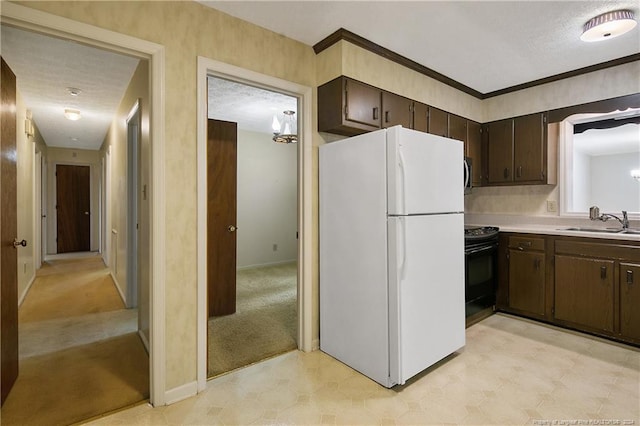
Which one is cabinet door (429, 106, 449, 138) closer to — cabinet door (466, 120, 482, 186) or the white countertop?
cabinet door (466, 120, 482, 186)

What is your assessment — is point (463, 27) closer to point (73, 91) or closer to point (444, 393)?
point (444, 393)

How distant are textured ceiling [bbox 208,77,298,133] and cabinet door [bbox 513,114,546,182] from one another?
2.47 meters

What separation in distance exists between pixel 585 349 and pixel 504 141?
7.25 feet

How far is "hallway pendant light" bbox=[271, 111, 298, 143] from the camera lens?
4.25 metres

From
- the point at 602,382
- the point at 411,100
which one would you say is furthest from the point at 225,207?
the point at 602,382

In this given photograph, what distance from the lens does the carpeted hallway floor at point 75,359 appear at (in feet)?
6.33

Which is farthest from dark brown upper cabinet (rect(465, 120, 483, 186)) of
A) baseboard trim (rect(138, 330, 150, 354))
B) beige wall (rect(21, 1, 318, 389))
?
baseboard trim (rect(138, 330, 150, 354))

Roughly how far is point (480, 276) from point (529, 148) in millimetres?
1526

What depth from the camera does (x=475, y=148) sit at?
3.81 metres

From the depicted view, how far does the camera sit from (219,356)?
100 inches

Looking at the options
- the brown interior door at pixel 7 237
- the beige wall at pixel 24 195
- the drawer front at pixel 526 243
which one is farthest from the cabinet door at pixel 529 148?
the beige wall at pixel 24 195

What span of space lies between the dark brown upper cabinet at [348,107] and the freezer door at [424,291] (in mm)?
875

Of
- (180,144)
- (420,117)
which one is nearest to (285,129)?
(420,117)

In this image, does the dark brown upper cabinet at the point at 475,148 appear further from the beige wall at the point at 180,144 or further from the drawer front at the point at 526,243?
the beige wall at the point at 180,144
